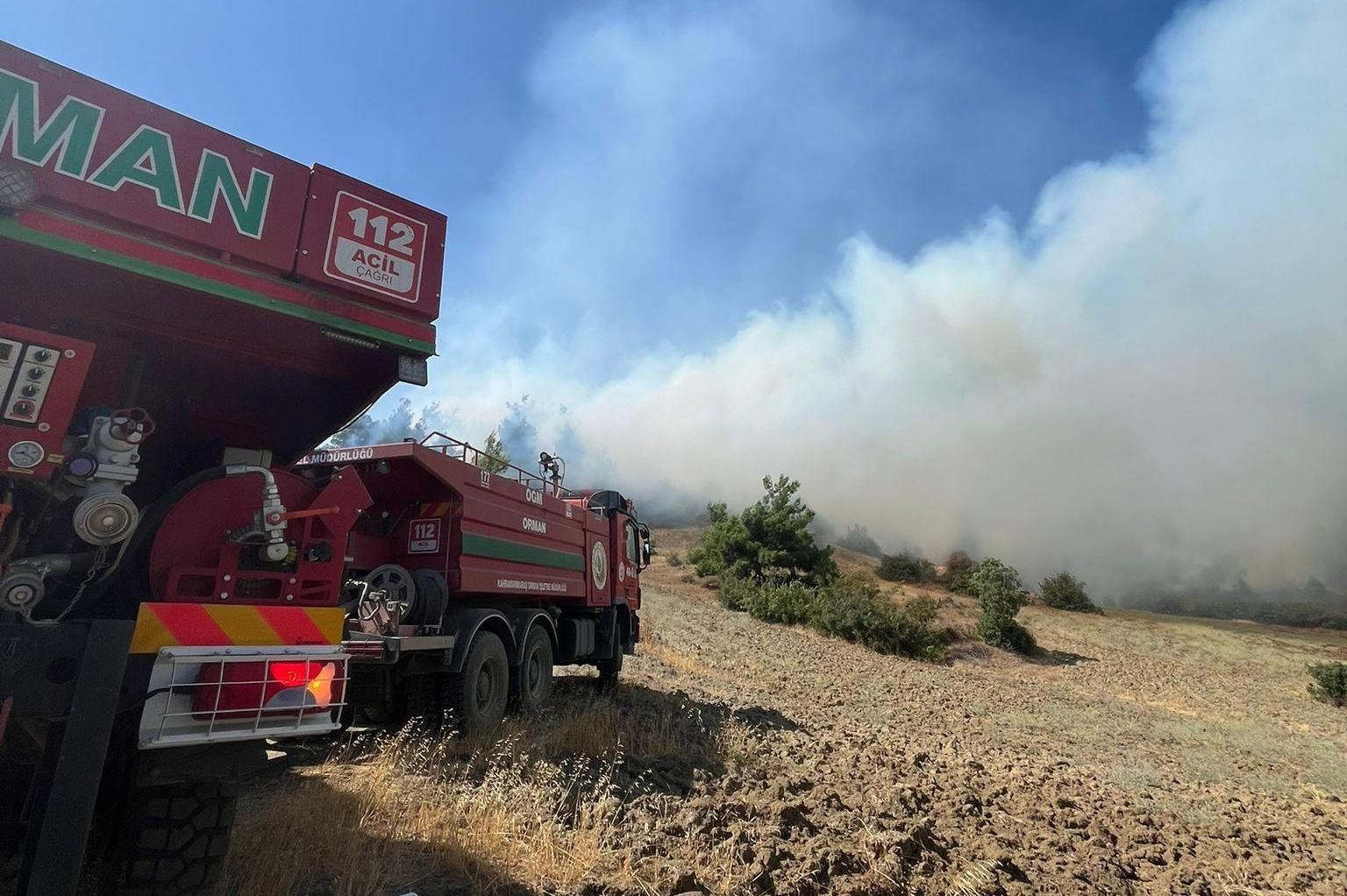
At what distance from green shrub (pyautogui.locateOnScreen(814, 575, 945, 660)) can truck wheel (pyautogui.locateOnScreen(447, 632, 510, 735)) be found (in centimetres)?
2078

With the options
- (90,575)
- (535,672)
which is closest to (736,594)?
(535,672)

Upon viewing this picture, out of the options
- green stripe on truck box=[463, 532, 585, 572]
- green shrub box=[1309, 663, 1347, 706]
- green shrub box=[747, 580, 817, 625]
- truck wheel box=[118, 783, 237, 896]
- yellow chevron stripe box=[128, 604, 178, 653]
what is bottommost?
green shrub box=[1309, 663, 1347, 706]

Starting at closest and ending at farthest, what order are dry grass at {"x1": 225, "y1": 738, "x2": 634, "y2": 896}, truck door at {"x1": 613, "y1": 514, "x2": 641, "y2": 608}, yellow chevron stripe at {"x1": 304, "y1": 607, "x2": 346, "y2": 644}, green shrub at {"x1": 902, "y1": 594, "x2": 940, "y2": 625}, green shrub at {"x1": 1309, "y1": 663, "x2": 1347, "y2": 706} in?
yellow chevron stripe at {"x1": 304, "y1": 607, "x2": 346, "y2": 644}
dry grass at {"x1": 225, "y1": 738, "x2": 634, "y2": 896}
truck door at {"x1": 613, "y1": 514, "x2": 641, "y2": 608}
green shrub at {"x1": 1309, "y1": 663, "x2": 1347, "y2": 706}
green shrub at {"x1": 902, "y1": 594, "x2": 940, "y2": 625}

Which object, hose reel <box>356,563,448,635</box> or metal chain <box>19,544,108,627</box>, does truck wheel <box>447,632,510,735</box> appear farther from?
metal chain <box>19,544,108,627</box>

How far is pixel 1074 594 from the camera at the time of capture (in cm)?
4012

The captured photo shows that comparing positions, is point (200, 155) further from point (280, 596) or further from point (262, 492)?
point (280, 596)

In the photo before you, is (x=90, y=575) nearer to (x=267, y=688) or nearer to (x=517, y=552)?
(x=267, y=688)

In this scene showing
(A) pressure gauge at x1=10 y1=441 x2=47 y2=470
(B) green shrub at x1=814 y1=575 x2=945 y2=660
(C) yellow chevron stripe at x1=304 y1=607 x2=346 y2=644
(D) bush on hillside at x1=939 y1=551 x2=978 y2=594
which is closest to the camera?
(A) pressure gauge at x1=10 y1=441 x2=47 y2=470

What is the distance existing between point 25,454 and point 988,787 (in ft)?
24.2

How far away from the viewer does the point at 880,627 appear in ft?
85.3

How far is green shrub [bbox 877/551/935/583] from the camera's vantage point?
48438mm

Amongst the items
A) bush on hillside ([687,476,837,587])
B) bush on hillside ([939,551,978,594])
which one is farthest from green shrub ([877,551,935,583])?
bush on hillside ([687,476,837,587])

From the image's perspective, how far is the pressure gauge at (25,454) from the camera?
2.36 meters

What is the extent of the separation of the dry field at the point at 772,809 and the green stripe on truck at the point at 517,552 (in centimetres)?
170
